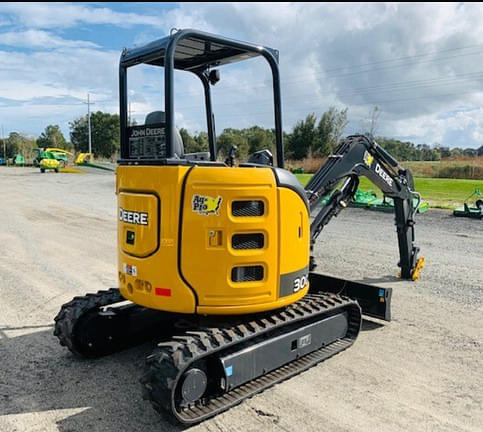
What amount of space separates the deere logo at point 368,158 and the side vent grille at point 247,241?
11.3 ft

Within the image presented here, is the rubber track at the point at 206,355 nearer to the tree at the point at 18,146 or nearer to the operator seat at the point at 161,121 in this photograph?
the operator seat at the point at 161,121

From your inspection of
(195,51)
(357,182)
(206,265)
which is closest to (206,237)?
(206,265)

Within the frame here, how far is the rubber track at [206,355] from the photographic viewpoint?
3750 millimetres

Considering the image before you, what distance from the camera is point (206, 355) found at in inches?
156

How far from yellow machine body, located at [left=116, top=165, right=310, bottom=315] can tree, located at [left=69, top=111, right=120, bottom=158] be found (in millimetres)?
55628

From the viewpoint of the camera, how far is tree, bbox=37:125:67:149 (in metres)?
79.6

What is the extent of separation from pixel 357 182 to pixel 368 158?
1.31 ft

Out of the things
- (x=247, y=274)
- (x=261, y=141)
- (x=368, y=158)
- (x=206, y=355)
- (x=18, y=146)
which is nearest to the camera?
(x=206, y=355)

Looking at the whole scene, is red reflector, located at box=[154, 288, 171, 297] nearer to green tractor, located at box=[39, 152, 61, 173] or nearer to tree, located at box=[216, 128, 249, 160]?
tree, located at box=[216, 128, 249, 160]

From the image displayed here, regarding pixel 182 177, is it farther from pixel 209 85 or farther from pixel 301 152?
pixel 301 152

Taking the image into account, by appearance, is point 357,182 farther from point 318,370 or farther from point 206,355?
point 206,355

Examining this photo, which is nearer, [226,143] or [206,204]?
[206,204]

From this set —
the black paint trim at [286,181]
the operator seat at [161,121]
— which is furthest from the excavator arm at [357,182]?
the operator seat at [161,121]

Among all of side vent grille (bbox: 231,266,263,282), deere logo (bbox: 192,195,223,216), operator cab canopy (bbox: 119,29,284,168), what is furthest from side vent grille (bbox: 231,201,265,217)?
operator cab canopy (bbox: 119,29,284,168)
